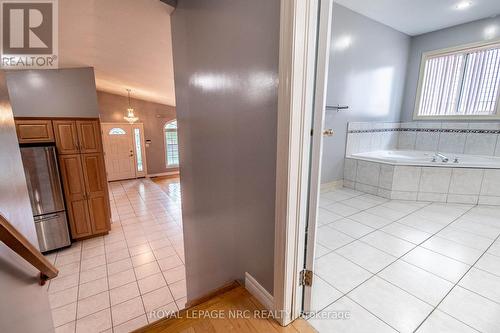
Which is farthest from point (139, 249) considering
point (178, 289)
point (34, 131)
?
point (34, 131)

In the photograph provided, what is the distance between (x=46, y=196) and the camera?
3203 millimetres

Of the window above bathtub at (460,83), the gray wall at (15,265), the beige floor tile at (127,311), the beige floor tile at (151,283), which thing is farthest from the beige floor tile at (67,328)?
the window above bathtub at (460,83)

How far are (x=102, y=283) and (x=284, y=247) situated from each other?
3.00m

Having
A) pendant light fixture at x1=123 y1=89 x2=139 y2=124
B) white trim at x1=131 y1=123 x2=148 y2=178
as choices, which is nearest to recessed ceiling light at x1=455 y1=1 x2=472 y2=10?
pendant light fixture at x1=123 y1=89 x2=139 y2=124

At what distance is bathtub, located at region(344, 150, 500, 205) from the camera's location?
9.61 feet

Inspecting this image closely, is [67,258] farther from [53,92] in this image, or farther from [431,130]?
[431,130]

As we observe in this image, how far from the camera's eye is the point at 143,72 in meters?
3.87

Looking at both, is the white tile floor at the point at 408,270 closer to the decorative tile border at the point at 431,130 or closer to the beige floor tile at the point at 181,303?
the decorative tile border at the point at 431,130

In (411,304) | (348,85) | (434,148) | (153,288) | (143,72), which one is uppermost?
(143,72)

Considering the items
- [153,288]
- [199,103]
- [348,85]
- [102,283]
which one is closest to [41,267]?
[199,103]

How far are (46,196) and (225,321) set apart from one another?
3.56 meters

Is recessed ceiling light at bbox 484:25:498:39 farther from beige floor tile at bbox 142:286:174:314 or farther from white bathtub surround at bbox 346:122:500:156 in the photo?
beige floor tile at bbox 142:286:174:314

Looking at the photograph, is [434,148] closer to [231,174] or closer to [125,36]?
[231,174]

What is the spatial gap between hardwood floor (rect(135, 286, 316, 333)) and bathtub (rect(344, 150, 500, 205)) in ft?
9.44
